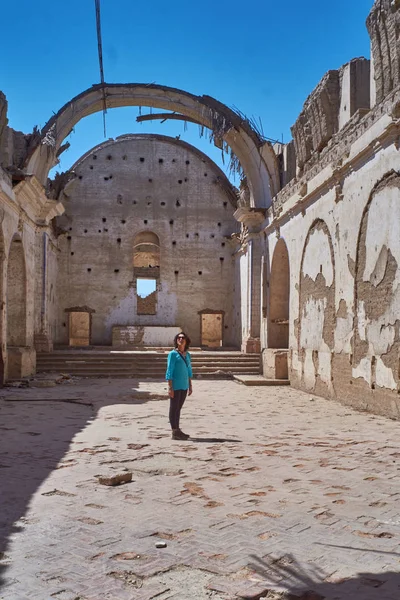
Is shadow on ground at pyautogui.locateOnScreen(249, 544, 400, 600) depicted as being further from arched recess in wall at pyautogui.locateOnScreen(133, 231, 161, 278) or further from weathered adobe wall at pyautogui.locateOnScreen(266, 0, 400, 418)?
arched recess in wall at pyautogui.locateOnScreen(133, 231, 161, 278)

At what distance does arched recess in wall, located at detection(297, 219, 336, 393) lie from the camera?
39.7ft

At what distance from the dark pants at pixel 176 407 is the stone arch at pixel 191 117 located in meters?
11.4

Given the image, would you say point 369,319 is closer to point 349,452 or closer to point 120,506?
point 349,452

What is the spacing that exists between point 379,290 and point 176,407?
163 inches

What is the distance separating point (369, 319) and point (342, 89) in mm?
5170

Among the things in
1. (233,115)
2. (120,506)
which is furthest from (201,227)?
(120,506)

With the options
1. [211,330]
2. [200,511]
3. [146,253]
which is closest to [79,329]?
[146,253]

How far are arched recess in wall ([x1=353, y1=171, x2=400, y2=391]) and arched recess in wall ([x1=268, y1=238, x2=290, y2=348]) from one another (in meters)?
6.91

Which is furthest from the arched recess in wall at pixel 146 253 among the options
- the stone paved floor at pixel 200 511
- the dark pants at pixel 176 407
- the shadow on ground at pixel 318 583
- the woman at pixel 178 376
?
the shadow on ground at pixel 318 583

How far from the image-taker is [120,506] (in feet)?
14.1

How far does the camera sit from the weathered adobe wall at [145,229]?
25.9 meters

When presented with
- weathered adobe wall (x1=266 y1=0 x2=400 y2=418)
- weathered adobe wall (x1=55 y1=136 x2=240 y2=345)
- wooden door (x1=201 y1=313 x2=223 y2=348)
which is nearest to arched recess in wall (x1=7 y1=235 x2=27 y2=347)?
weathered adobe wall (x1=266 y1=0 x2=400 y2=418)

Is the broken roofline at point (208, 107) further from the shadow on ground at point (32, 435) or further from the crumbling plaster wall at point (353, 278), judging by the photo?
the shadow on ground at point (32, 435)

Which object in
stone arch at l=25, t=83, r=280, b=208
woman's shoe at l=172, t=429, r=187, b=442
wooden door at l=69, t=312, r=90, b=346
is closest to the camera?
woman's shoe at l=172, t=429, r=187, b=442
